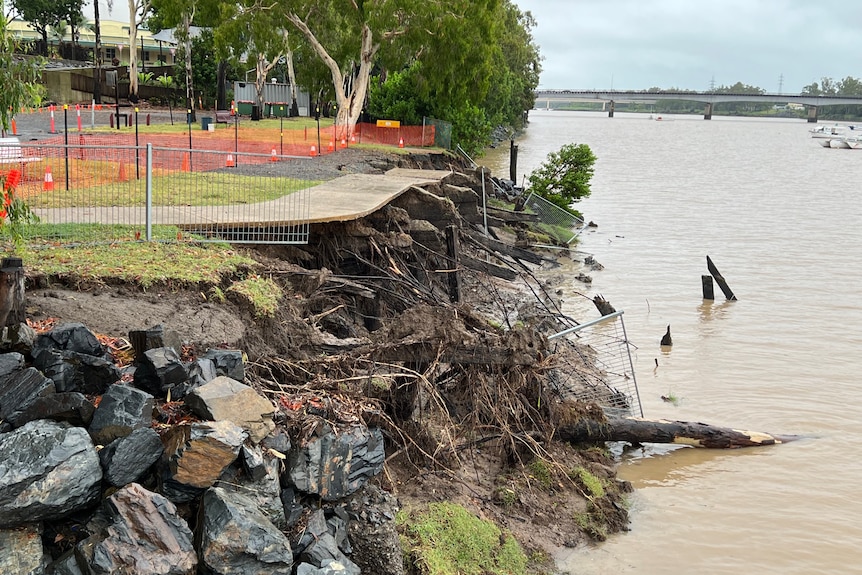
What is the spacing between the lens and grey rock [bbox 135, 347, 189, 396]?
24.0ft

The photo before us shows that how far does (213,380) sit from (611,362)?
9.78 meters

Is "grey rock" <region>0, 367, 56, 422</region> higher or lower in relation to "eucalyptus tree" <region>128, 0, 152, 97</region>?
lower

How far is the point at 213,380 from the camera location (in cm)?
726

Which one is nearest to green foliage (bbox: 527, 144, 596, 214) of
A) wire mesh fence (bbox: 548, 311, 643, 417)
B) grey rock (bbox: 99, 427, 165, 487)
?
wire mesh fence (bbox: 548, 311, 643, 417)

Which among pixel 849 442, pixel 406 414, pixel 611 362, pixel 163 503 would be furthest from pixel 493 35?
pixel 163 503

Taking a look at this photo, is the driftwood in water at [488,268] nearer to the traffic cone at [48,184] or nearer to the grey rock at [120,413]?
the traffic cone at [48,184]

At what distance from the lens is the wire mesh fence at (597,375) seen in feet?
38.8

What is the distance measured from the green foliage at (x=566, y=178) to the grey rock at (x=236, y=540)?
25083 mm

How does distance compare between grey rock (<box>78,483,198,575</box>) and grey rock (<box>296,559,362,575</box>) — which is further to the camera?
grey rock (<box>296,559,362,575</box>)

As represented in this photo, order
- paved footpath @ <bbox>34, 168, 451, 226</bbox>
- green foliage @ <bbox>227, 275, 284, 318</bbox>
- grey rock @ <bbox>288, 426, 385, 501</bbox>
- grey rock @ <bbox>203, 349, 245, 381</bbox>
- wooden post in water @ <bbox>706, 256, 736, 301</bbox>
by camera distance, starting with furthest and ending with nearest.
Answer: wooden post in water @ <bbox>706, 256, 736, 301</bbox> → paved footpath @ <bbox>34, 168, 451, 226</bbox> → green foliage @ <bbox>227, 275, 284, 318</bbox> → grey rock @ <bbox>203, 349, 245, 381</bbox> → grey rock @ <bbox>288, 426, 385, 501</bbox>

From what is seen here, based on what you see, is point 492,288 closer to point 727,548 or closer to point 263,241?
point 263,241

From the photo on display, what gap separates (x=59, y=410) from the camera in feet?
21.5

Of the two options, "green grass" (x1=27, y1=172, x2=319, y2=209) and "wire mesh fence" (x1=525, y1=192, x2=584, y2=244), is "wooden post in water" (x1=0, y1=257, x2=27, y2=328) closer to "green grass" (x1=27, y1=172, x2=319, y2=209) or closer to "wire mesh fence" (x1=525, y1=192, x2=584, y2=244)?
"green grass" (x1=27, y1=172, x2=319, y2=209)

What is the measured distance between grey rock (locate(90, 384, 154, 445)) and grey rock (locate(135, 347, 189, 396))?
40cm
